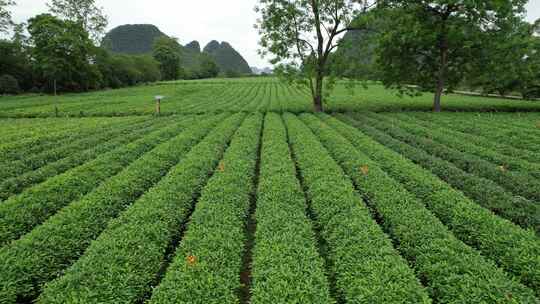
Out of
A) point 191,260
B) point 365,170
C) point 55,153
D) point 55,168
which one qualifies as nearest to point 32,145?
point 55,153

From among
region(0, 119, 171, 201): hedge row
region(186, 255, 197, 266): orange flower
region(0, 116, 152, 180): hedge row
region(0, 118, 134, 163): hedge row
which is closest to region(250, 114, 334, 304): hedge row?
region(186, 255, 197, 266): orange flower

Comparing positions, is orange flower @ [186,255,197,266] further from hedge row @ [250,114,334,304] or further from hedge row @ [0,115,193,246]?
hedge row @ [0,115,193,246]

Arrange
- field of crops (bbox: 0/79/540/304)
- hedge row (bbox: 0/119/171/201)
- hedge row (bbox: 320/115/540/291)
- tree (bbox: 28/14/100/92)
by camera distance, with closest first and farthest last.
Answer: field of crops (bbox: 0/79/540/304)
hedge row (bbox: 320/115/540/291)
hedge row (bbox: 0/119/171/201)
tree (bbox: 28/14/100/92)

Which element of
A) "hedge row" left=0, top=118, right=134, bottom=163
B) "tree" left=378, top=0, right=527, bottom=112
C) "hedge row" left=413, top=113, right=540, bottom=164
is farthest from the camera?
"tree" left=378, top=0, right=527, bottom=112

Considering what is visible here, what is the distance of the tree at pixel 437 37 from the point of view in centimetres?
2056

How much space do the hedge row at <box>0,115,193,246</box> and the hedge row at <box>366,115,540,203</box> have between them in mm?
12408

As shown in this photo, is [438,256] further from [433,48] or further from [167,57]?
[167,57]

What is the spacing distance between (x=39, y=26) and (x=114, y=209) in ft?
180

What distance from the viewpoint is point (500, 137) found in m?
13.6

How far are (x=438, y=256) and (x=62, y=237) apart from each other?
685 centimetres

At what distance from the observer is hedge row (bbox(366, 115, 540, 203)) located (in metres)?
7.57

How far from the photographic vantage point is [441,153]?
429 inches

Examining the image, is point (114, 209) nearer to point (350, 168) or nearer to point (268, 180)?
point (268, 180)

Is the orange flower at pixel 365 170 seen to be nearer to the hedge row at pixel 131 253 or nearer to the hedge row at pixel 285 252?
the hedge row at pixel 285 252
